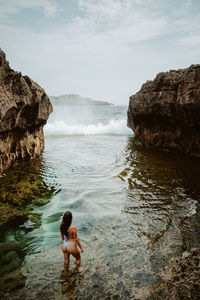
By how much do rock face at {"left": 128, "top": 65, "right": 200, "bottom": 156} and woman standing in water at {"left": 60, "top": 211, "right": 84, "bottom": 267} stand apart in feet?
34.9

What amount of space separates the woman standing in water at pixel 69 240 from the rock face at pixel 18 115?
5891mm

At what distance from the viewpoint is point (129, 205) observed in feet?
23.6

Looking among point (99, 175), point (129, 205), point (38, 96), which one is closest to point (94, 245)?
point (129, 205)

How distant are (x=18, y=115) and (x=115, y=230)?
8.20m

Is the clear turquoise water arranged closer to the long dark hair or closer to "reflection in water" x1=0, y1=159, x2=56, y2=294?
"reflection in water" x1=0, y1=159, x2=56, y2=294

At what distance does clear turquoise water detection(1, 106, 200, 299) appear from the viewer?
12.5 feet

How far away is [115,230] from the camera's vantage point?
224 inches

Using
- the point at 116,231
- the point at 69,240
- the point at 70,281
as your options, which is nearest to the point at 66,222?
the point at 69,240

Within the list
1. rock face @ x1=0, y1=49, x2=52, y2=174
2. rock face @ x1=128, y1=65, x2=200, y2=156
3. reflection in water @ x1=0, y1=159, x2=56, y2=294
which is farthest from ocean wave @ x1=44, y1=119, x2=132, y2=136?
reflection in water @ x1=0, y1=159, x2=56, y2=294

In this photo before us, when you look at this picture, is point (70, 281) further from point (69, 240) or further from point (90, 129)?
point (90, 129)

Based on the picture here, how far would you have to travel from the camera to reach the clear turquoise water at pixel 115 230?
Result: 3812 millimetres

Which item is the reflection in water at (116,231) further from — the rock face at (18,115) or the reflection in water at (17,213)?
the rock face at (18,115)

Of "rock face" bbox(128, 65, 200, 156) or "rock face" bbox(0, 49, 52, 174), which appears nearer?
"rock face" bbox(0, 49, 52, 174)

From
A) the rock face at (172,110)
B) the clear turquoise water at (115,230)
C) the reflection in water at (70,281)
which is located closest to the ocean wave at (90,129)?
the rock face at (172,110)
